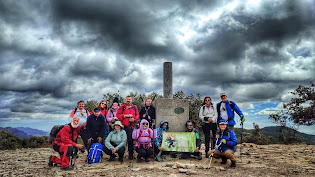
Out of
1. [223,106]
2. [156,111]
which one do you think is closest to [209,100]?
[223,106]

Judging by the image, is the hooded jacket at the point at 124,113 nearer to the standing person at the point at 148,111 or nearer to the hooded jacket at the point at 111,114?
the hooded jacket at the point at 111,114

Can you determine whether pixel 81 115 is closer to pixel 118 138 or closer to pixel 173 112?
pixel 118 138

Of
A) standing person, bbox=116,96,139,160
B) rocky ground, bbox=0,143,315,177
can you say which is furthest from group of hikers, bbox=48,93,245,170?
rocky ground, bbox=0,143,315,177

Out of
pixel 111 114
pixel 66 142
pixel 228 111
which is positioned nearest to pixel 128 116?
pixel 111 114

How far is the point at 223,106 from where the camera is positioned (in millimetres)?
8367

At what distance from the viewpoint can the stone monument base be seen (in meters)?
9.30

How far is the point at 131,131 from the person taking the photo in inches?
333

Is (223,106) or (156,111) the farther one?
(156,111)

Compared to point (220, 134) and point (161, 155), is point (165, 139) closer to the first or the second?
point (161, 155)

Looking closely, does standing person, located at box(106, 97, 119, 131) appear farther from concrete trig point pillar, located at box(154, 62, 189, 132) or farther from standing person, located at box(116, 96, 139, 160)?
concrete trig point pillar, located at box(154, 62, 189, 132)

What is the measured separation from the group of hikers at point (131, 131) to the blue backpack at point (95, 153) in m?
0.26

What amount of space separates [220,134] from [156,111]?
2.93m

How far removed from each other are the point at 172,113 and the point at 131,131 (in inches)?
79.4

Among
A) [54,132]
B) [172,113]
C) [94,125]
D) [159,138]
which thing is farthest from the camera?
[172,113]
